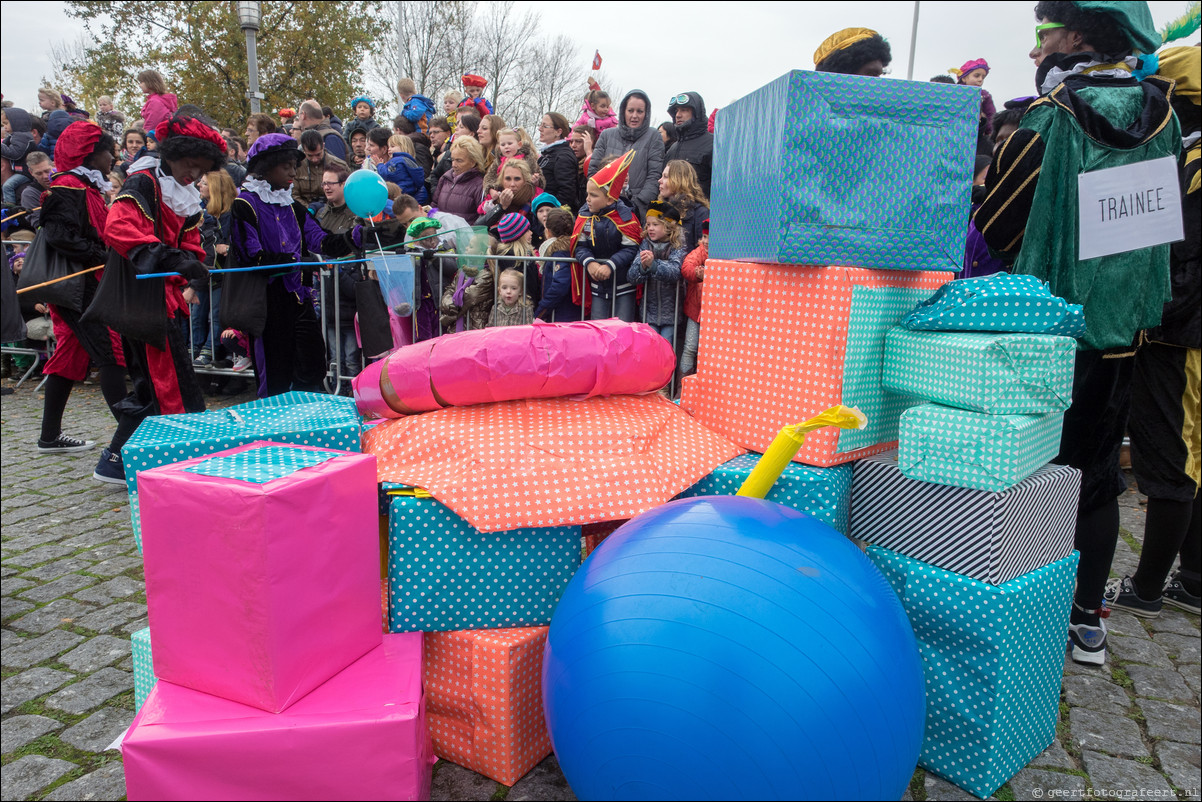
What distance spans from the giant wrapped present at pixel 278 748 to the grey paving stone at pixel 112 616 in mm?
1469

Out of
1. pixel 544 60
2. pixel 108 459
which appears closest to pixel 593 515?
pixel 108 459

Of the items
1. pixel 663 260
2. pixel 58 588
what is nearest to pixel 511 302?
pixel 663 260

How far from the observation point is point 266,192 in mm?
5102

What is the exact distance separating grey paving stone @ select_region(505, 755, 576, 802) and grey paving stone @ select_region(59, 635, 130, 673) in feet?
5.43

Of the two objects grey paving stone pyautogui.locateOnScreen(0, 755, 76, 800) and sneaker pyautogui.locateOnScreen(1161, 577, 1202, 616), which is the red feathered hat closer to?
grey paving stone pyautogui.locateOnScreen(0, 755, 76, 800)

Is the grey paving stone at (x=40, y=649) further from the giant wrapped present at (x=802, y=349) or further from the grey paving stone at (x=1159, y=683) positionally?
the grey paving stone at (x=1159, y=683)

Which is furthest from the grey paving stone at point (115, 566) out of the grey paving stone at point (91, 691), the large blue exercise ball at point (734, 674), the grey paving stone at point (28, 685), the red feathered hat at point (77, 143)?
the large blue exercise ball at point (734, 674)

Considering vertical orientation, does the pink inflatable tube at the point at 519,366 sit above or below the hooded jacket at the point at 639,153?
below

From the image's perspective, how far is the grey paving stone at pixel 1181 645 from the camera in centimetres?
300

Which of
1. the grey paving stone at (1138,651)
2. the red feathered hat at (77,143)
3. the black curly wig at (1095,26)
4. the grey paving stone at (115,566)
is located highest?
the black curly wig at (1095,26)

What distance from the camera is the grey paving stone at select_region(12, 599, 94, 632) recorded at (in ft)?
9.87

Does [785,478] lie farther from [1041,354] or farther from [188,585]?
[188,585]

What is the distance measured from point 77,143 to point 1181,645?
6211mm

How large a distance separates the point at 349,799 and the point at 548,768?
2.23 feet
